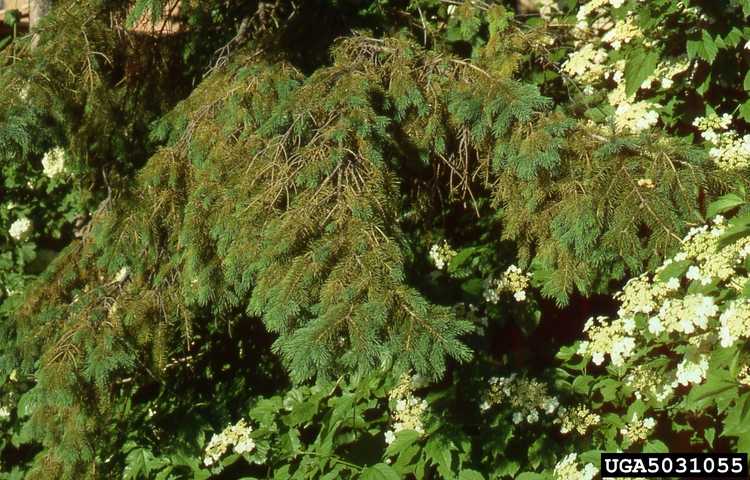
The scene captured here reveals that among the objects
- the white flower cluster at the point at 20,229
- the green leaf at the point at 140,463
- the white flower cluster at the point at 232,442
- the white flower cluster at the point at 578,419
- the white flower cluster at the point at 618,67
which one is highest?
the white flower cluster at the point at 618,67

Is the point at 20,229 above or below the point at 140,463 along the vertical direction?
above

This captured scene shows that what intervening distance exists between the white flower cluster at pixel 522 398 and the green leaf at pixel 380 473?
0.37 m

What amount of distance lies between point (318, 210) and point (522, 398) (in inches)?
38.5

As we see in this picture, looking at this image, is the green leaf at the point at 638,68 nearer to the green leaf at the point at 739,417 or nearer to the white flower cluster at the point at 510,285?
the white flower cluster at the point at 510,285

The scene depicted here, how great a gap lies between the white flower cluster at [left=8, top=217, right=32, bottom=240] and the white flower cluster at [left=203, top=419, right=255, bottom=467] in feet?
6.70

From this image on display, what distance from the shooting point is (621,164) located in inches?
108

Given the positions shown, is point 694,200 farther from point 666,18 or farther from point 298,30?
point 298,30

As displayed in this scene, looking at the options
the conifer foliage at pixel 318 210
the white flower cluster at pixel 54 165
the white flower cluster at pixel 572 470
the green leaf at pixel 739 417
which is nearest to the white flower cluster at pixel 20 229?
the white flower cluster at pixel 54 165

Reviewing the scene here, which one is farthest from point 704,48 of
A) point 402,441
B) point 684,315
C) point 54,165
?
point 54,165

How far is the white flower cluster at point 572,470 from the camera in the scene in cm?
258

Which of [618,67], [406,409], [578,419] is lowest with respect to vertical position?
[578,419]

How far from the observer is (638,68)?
10.5ft

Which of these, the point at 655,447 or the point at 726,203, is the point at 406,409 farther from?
the point at 726,203

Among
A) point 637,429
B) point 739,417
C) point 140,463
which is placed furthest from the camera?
point 140,463
